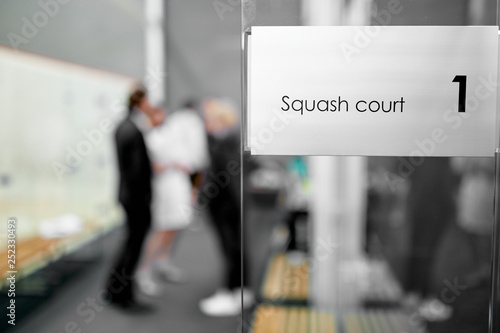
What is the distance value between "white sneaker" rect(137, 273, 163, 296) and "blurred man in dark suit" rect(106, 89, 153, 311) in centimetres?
4

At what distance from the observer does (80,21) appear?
7.93 feet

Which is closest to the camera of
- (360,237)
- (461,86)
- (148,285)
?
(461,86)

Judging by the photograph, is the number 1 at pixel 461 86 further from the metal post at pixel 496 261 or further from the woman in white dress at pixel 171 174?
the woman in white dress at pixel 171 174

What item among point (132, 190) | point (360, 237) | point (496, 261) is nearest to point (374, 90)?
point (360, 237)

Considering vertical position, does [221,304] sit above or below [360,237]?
below

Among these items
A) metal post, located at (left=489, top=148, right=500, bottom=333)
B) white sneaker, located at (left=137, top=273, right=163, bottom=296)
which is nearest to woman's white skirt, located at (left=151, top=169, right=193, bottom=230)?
white sneaker, located at (left=137, top=273, right=163, bottom=296)

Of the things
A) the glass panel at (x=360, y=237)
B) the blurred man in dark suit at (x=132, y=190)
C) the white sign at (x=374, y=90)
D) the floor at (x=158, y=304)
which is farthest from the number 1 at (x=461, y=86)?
the blurred man in dark suit at (x=132, y=190)

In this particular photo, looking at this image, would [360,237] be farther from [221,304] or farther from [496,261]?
[221,304]

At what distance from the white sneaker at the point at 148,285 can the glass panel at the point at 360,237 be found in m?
0.43

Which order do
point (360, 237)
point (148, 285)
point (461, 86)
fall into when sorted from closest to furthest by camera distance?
point (461, 86) → point (360, 237) → point (148, 285)

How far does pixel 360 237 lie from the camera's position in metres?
2.37

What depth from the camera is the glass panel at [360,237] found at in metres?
2.32

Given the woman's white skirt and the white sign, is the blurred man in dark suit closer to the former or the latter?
the woman's white skirt

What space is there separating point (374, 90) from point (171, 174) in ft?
3.18
